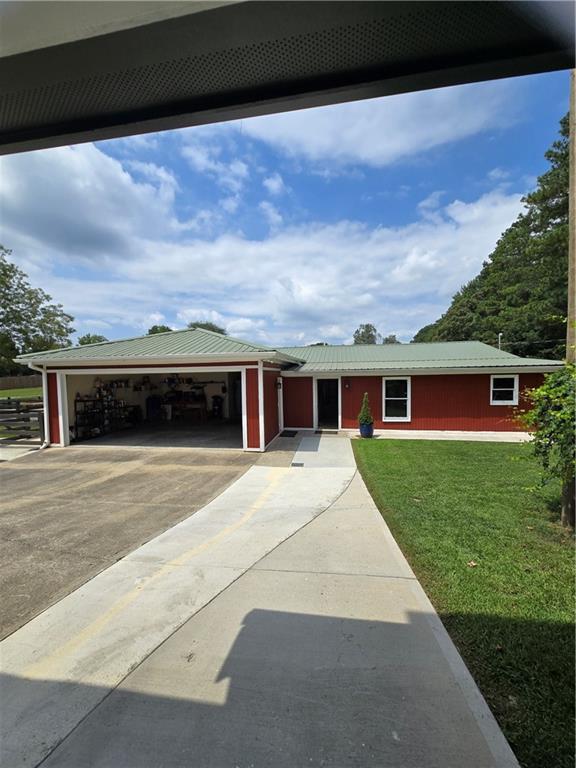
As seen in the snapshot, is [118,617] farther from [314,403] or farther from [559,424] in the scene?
[314,403]

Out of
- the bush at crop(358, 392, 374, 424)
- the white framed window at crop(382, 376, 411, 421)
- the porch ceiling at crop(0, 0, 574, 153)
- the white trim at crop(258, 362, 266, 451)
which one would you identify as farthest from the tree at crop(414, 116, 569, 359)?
the porch ceiling at crop(0, 0, 574, 153)

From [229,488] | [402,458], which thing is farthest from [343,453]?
[229,488]

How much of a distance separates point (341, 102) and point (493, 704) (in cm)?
340

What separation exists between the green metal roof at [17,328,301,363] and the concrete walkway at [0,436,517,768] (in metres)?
6.89

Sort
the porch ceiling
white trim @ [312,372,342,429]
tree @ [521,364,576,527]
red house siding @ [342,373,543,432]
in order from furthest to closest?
white trim @ [312,372,342,429] → red house siding @ [342,373,543,432] → tree @ [521,364,576,527] → the porch ceiling

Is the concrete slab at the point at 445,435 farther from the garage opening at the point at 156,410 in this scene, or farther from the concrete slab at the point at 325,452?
the garage opening at the point at 156,410

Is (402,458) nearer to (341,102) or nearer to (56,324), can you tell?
(341,102)

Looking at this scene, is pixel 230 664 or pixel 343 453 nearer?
pixel 230 664

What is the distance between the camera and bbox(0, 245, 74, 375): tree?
34.3 m

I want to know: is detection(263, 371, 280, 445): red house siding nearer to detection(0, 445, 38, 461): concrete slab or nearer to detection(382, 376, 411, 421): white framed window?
detection(382, 376, 411, 421): white framed window

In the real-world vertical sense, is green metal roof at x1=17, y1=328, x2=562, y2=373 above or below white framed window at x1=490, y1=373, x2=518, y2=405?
above

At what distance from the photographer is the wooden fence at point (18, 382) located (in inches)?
1540

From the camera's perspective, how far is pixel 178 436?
1323cm

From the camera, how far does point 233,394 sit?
19.0m
